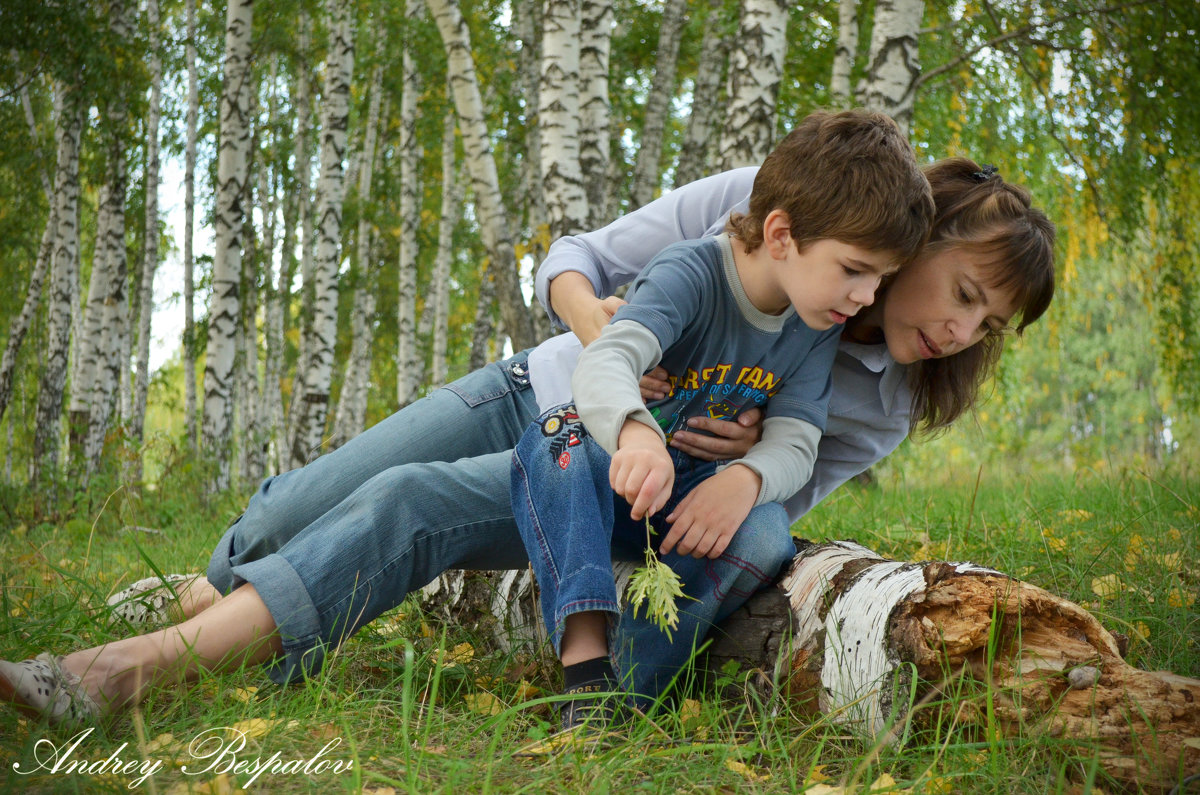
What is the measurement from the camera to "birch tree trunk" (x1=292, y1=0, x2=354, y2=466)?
24.9ft

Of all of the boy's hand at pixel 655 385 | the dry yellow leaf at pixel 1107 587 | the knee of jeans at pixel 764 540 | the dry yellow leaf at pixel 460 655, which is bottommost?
the dry yellow leaf at pixel 460 655

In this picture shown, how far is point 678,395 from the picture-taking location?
207cm

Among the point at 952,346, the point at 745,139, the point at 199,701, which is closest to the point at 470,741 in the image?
the point at 199,701

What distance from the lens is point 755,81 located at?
4.43 meters

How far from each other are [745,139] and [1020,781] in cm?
363

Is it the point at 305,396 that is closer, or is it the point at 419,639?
the point at 419,639

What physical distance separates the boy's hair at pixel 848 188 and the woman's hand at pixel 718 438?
43 centimetres

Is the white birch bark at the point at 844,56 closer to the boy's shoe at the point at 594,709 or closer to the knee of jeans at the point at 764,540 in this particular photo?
the knee of jeans at the point at 764,540

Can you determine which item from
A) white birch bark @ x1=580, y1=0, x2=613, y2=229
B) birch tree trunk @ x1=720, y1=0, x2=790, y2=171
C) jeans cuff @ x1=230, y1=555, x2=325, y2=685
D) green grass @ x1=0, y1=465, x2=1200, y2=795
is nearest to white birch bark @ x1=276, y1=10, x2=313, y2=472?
white birch bark @ x1=580, y1=0, x2=613, y2=229

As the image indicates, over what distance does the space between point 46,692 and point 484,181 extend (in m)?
4.80

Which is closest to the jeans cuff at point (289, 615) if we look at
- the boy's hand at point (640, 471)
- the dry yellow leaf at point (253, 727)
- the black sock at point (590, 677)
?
the dry yellow leaf at point (253, 727)

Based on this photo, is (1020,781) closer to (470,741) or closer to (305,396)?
(470,741)

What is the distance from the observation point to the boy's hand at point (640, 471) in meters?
1.54

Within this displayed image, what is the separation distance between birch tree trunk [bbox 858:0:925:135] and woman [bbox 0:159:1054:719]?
8.28 feet
